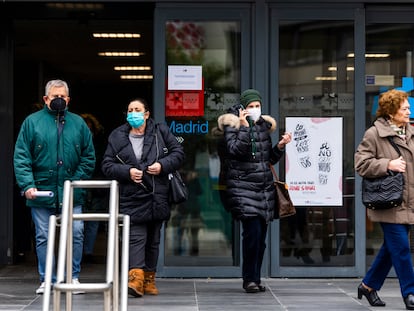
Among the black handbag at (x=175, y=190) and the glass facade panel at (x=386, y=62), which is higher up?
the glass facade panel at (x=386, y=62)

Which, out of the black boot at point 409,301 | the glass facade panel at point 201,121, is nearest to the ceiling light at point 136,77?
the glass facade panel at point 201,121

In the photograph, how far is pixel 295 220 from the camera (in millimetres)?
8953

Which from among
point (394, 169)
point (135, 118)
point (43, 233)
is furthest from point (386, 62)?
point (43, 233)

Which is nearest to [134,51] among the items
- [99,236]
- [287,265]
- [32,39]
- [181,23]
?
[32,39]

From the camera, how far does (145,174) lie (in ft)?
24.8

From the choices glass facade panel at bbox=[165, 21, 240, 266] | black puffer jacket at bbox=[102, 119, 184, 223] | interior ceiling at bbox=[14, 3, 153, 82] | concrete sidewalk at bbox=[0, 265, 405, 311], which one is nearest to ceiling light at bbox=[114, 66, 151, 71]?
interior ceiling at bbox=[14, 3, 153, 82]

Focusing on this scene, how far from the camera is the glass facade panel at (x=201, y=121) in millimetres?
8898

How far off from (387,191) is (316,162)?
2.12 m

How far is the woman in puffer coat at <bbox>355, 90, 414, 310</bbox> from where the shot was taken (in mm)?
6914

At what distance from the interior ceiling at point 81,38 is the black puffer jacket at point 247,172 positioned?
223cm

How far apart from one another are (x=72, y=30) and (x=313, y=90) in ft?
15.2

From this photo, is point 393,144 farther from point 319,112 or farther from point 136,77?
point 136,77

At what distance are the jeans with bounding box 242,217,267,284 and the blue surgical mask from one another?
4.21 ft

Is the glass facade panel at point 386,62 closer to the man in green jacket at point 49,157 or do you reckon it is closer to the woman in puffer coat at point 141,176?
the woman in puffer coat at point 141,176
